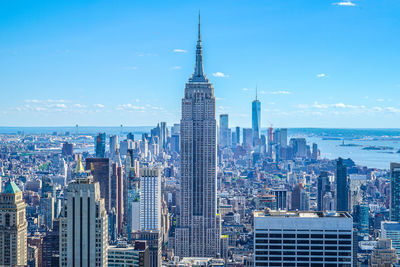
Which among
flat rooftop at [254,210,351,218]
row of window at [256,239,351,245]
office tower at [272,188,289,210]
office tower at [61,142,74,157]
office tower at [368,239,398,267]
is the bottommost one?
office tower at [368,239,398,267]

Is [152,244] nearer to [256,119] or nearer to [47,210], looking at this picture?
[47,210]

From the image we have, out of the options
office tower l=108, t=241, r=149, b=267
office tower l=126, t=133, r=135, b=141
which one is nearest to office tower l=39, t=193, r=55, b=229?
office tower l=108, t=241, r=149, b=267

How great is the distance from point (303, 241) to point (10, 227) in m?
14.0

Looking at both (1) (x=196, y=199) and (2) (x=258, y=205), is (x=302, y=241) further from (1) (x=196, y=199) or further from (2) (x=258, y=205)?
(2) (x=258, y=205)

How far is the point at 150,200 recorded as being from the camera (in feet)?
140

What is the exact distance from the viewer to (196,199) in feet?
148

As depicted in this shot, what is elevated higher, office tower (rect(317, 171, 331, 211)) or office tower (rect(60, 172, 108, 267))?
office tower (rect(60, 172, 108, 267))

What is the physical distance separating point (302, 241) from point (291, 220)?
0.75 metres

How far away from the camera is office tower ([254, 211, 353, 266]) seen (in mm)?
18812

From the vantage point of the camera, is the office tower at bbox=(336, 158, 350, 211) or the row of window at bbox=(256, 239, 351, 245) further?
the office tower at bbox=(336, 158, 350, 211)

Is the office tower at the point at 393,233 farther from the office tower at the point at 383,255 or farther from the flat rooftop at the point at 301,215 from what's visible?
the flat rooftop at the point at 301,215

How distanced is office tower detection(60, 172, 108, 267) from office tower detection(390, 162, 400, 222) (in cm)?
3439

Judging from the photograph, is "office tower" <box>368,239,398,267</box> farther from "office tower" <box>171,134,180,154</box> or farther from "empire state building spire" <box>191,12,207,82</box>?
"office tower" <box>171,134,180,154</box>

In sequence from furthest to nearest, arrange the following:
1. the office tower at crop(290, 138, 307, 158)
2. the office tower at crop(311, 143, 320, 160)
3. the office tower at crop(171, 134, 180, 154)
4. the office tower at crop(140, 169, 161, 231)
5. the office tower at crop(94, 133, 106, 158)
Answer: the office tower at crop(290, 138, 307, 158), the office tower at crop(311, 143, 320, 160), the office tower at crop(171, 134, 180, 154), the office tower at crop(94, 133, 106, 158), the office tower at crop(140, 169, 161, 231)
